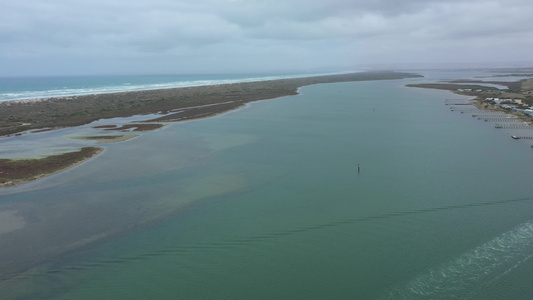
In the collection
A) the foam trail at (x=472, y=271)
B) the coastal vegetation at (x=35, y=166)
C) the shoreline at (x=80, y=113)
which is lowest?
the foam trail at (x=472, y=271)

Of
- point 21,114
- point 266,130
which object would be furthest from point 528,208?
point 21,114

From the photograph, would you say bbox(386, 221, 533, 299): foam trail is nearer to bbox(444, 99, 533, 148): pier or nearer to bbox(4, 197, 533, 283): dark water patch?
bbox(4, 197, 533, 283): dark water patch

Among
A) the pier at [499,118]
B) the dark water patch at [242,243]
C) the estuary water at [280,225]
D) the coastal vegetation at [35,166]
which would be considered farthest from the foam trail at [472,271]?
the coastal vegetation at [35,166]

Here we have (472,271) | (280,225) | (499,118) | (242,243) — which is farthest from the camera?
(499,118)

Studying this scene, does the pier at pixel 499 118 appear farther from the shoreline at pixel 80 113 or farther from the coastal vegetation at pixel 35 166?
the coastal vegetation at pixel 35 166

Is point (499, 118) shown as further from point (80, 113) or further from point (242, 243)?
point (80, 113)

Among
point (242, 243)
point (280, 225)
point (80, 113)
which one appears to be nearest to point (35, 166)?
point (242, 243)
